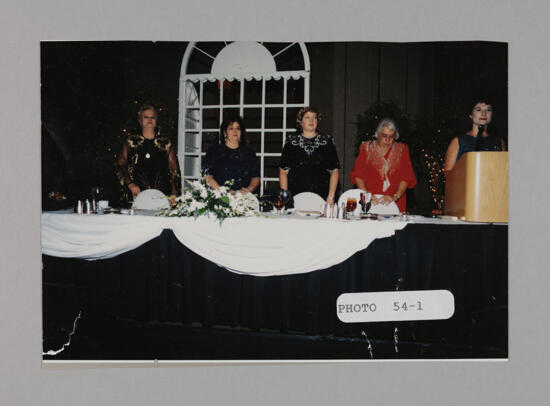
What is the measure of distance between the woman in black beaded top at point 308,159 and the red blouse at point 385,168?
22cm

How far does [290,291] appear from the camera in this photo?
8.16 ft

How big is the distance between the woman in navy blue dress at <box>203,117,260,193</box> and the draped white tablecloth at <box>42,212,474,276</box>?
0.95 meters

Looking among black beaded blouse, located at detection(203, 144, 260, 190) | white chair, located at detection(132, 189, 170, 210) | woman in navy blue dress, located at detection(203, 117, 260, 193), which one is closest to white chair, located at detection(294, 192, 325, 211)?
woman in navy blue dress, located at detection(203, 117, 260, 193)

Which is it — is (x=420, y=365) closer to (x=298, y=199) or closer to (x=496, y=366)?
(x=496, y=366)

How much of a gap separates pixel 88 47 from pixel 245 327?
197cm

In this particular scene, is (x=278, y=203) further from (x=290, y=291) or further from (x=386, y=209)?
(x=386, y=209)

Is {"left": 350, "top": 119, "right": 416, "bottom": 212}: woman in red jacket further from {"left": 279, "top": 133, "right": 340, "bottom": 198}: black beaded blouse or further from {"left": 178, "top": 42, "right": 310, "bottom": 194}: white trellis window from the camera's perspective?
{"left": 178, "top": 42, "right": 310, "bottom": 194}: white trellis window

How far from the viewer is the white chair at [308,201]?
326 cm

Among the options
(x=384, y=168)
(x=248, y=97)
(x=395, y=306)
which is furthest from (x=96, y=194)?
(x=248, y=97)

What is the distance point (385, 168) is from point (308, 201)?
711 millimetres

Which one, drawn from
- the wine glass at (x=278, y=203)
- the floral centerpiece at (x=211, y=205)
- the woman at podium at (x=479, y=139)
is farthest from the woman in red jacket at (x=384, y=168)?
the floral centerpiece at (x=211, y=205)

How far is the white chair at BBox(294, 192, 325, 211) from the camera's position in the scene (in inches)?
128

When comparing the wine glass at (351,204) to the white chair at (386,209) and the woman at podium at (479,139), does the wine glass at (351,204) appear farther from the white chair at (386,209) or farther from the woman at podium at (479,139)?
the woman at podium at (479,139)

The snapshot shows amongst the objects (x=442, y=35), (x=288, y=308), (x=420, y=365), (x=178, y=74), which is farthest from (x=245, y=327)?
(x=178, y=74)
